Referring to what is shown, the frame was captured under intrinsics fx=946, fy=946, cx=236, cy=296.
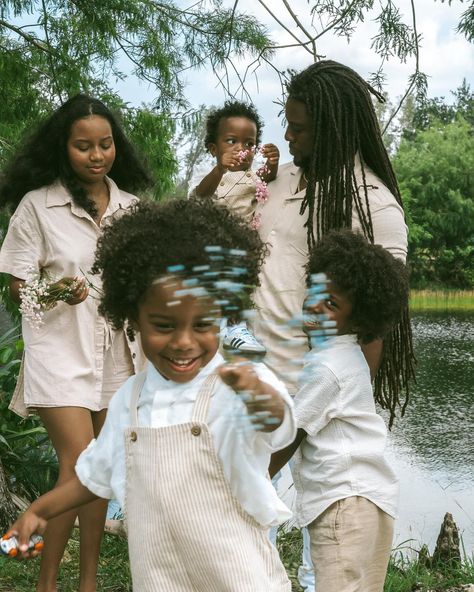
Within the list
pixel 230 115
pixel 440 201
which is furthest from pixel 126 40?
pixel 440 201

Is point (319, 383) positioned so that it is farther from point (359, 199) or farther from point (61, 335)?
point (61, 335)

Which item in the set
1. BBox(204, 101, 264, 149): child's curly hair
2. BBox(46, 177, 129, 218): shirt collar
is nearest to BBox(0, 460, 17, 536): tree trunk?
BBox(46, 177, 129, 218): shirt collar

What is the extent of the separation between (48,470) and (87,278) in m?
1.81

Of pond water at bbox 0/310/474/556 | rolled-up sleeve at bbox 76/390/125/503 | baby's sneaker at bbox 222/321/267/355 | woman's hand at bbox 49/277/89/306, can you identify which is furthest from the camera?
pond water at bbox 0/310/474/556

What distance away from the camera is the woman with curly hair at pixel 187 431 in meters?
1.52

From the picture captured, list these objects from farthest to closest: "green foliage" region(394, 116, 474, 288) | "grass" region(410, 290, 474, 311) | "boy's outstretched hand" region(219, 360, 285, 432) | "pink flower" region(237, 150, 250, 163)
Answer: "green foliage" region(394, 116, 474, 288), "grass" region(410, 290, 474, 311), "pink flower" region(237, 150, 250, 163), "boy's outstretched hand" region(219, 360, 285, 432)

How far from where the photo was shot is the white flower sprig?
2.42 meters

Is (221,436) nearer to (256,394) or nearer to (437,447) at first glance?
(256,394)

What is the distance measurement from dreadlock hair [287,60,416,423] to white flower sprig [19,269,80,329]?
2.06 ft

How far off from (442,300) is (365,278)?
11.2 m

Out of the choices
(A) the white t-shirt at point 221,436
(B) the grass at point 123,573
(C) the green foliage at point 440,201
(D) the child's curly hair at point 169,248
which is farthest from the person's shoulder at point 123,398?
(C) the green foliage at point 440,201

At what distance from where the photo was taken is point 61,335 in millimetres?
2557

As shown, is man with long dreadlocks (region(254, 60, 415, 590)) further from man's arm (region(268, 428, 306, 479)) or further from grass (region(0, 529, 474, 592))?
grass (region(0, 529, 474, 592))

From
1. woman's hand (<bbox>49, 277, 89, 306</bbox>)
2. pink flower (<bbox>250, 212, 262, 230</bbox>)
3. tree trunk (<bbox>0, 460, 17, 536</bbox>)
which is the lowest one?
tree trunk (<bbox>0, 460, 17, 536</bbox>)
